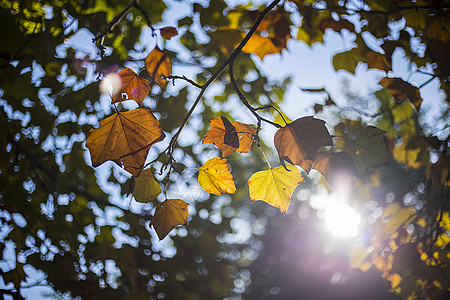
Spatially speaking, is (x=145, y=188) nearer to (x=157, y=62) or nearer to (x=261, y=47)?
(x=157, y=62)

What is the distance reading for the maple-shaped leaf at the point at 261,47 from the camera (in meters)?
1.50

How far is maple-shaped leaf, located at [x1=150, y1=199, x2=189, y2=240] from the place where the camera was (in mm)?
808

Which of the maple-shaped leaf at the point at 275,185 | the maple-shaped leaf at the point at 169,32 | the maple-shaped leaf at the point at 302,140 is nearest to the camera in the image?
the maple-shaped leaf at the point at 302,140

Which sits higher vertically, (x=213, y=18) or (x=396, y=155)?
(x=213, y=18)

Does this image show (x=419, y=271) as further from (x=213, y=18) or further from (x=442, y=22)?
(x=213, y=18)

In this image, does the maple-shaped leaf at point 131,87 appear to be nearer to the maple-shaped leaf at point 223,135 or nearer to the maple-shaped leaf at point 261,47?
the maple-shaped leaf at point 223,135

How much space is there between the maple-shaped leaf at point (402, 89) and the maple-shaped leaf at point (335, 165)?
0.64m

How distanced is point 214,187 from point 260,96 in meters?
1.62

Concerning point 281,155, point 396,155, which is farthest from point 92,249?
→ point 396,155

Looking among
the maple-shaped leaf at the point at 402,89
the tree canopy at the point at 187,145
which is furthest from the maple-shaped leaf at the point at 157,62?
the maple-shaped leaf at the point at 402,89

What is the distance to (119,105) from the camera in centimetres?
204

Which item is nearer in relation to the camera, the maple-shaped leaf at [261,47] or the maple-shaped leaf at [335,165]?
the maple-shaped leaf at [335,165]

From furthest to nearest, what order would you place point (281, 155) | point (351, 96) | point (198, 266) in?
point (351, 96)
point (198, 266)
point (281, 155)

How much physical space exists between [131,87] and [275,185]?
0.51m
